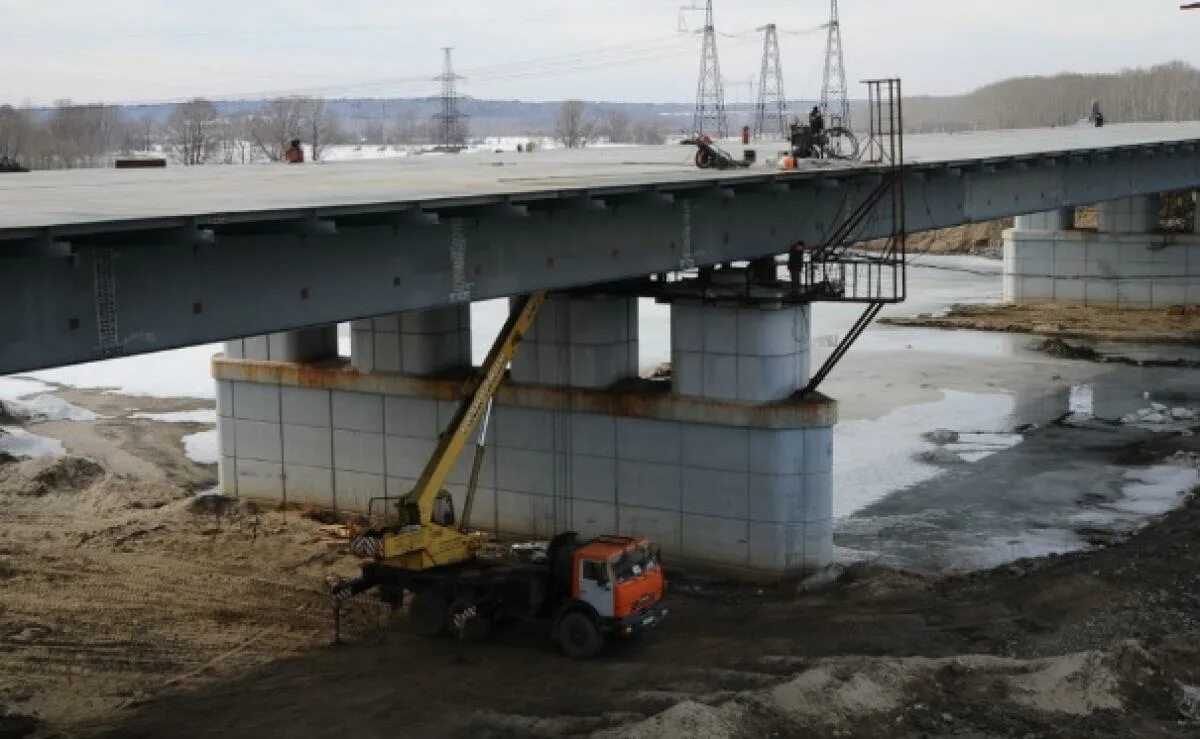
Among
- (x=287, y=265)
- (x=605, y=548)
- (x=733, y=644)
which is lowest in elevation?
(x=733, y=644)

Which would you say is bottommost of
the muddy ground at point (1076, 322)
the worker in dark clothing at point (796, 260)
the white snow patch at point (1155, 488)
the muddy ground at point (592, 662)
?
the muddy ground at point (592, 662)

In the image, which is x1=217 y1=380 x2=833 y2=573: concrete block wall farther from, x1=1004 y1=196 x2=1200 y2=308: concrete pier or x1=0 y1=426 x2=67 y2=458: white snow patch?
x1=1004 y1=196 x2=1200 y2=308: concrete pier

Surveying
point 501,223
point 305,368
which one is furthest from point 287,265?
point 305,368

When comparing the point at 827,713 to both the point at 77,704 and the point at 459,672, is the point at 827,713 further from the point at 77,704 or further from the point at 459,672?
the point at 77,704

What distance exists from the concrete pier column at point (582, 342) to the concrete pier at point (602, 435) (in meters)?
0.03

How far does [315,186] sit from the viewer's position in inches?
1021

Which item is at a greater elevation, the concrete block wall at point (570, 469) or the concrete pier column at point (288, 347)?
the concrete pier column at point (288, 347)

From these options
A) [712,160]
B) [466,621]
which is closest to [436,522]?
[466,621]

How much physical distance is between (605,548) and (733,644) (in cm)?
243

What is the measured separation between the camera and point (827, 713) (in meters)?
19.2

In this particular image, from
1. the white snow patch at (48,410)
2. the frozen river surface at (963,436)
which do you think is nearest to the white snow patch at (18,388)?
the frozen river surface at (963,436)

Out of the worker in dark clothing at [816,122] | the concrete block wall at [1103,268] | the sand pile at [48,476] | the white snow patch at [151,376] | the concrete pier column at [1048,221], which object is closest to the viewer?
the worker in dark clothing at [816,122]

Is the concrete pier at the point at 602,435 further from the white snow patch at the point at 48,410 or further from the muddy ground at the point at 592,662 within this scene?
the white snow patch at the point at 48,410

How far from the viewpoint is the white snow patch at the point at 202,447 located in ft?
120
